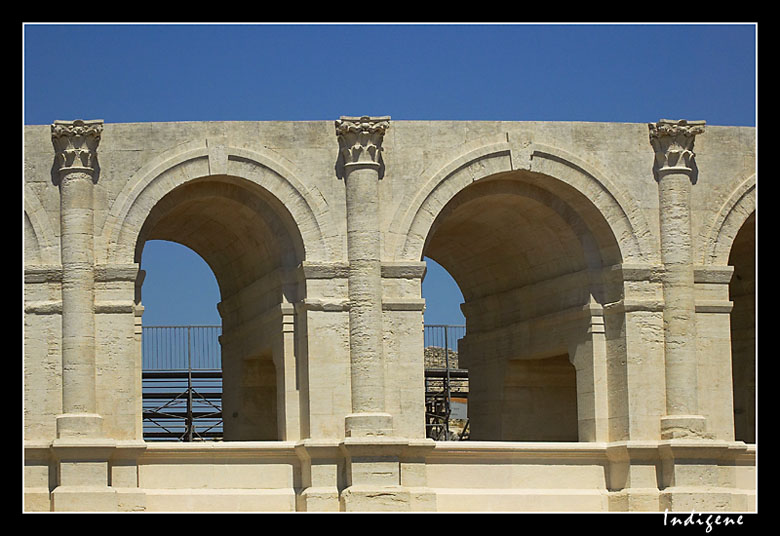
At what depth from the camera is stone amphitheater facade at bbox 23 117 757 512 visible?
2392 centimetres

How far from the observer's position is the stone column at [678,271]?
24875mm

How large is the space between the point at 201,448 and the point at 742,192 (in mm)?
9779

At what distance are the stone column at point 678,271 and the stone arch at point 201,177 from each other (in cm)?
555

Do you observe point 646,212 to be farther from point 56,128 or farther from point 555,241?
point 56,128

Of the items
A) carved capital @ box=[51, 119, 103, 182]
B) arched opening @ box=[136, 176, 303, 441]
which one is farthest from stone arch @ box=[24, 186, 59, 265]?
arched opening @ box=[136, 176, 303, 441]

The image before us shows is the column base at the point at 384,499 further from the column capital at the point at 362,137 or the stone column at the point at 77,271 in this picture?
the column capital at the point at 362,137

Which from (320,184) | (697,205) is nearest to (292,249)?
(320,184)

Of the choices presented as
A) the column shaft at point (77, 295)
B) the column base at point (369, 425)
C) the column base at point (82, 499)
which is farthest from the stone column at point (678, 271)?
the column shaft at point (77, 295)

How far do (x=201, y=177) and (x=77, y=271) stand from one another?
7.98 ft

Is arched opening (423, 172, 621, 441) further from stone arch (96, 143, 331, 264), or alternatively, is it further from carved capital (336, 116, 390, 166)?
stone arch (96, 143, 331, 264)

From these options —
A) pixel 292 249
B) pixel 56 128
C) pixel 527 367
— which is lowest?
pixel 527 367

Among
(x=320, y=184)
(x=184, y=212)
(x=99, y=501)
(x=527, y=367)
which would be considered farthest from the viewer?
(x=527, y=367)

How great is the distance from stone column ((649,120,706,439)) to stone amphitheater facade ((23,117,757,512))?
1.4 inches

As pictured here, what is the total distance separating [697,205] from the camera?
84.4ft
